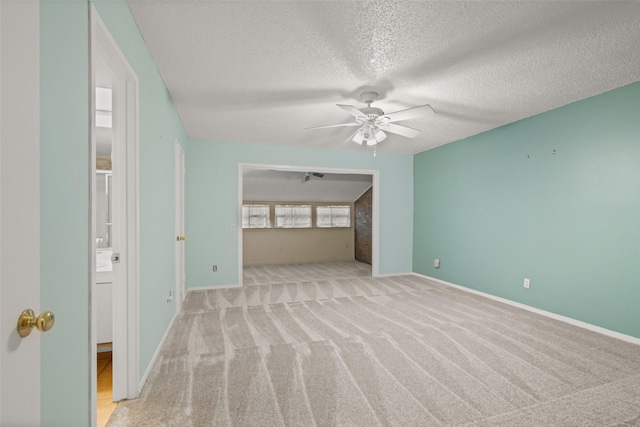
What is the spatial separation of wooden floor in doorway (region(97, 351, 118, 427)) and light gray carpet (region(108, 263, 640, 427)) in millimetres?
110

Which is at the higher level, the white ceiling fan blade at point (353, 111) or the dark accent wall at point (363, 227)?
the white ceiling fan blade at point (353, 111)

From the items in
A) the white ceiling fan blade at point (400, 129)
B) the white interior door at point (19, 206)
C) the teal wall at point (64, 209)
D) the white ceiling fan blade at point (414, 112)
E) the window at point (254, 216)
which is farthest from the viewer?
the window at point (254, 216)

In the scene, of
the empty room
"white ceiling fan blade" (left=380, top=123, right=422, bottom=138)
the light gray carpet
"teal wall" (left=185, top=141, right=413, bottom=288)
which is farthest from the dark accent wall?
"white ceiling fan blade" (left=380, top=123, right=422, bottom=138)

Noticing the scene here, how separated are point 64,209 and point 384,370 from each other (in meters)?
2.18

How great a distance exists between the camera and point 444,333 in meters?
2.90

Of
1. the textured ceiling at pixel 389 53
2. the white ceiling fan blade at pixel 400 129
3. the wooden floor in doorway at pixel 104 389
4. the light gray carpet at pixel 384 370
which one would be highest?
the textured ceiling at pixel 389 53

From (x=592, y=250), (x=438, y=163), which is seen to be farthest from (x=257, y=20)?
(x=438, y=163)

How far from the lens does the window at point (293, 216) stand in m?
7.46

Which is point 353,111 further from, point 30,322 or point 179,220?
point 30,322

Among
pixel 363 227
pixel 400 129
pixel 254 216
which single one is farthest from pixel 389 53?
pixel 363 227

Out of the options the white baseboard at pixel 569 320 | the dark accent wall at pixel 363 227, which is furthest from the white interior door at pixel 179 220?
the dark accent wall at pixel 363 227

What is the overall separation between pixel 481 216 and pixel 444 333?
217 centimetres

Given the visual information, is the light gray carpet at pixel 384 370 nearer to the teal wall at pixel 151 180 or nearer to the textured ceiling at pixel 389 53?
the teal wall at pixel 151 180

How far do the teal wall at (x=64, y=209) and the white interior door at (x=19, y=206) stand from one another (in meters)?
0.07
